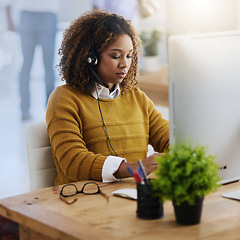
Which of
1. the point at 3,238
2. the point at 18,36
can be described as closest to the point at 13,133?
the point at 18,36

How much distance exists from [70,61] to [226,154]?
0.83 metres

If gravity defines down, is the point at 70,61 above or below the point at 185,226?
above

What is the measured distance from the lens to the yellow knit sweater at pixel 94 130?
1627mm

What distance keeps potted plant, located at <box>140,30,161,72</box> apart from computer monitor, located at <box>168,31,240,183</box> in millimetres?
3120

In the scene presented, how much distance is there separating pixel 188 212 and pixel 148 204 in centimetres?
10

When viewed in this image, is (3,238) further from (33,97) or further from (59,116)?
(33,97)

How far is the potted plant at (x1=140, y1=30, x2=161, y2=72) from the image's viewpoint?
14.3 feet

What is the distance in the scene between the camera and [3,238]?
276 cm

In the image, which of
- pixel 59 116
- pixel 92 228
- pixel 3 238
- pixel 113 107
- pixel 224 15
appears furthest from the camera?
pixel 224 15

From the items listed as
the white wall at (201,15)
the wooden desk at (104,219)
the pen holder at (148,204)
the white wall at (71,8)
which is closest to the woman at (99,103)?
the wooden desk at (104,219)

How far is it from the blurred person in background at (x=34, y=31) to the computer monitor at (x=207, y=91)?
374cm

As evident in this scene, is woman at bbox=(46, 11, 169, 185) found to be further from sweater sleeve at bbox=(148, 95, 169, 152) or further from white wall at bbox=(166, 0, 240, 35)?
white wall at bbox=(166, 0, 240, 35)

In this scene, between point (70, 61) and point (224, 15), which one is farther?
point (224, 15)

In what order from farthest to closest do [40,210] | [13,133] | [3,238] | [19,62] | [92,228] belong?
[19,62] < [13,133] < [3,238] < [40,210] < [92,228]
